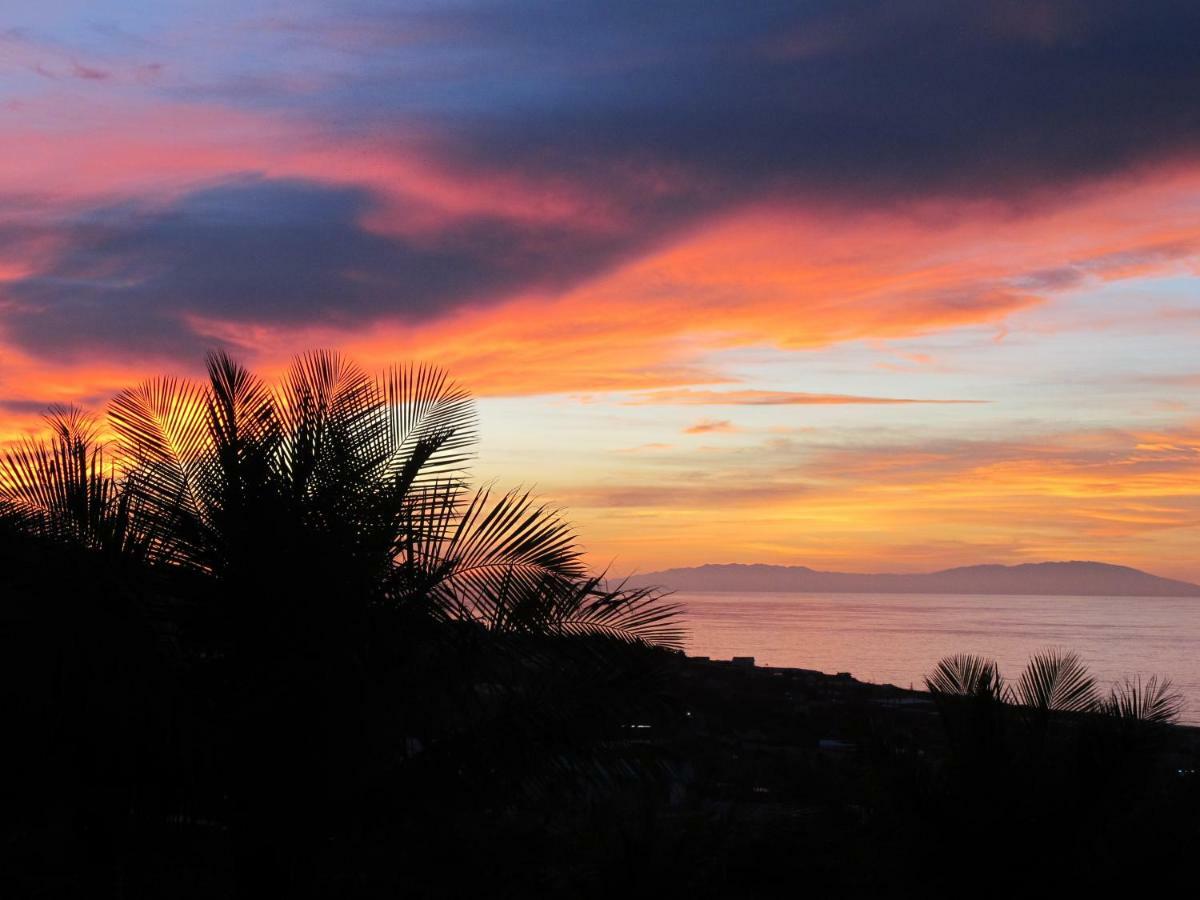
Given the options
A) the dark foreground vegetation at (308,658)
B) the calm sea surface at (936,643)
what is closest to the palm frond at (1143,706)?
the dark foreground vegetation at (308,658)

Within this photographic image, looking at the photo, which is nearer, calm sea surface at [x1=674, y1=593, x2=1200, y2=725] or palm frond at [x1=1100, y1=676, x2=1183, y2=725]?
palm frond at [x1=1100, y1=676, x2=1183, y2=725]

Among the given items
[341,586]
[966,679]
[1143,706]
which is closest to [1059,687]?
[1143,706]

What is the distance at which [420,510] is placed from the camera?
333 inches

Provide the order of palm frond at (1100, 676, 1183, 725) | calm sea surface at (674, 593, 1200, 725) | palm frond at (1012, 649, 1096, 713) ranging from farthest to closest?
calm sea surface at (674, 593, 1200, 725) → palm frond at (1012, 649, 1096, 713) → palm frond at (1100, 676, 1183, 725)

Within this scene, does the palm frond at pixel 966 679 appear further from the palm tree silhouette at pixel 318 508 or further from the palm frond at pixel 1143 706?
the palm tree silhouette at pixel 318 508

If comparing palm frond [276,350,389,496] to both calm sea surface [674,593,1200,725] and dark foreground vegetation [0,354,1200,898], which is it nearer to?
dark foreground vegetation [0,354,1200,898]

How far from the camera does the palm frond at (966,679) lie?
441 inches

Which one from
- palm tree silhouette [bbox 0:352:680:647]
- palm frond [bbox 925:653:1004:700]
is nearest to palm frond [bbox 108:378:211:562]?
palm tree silhouette [bbox 0:352:680:647]

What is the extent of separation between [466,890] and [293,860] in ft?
14.5

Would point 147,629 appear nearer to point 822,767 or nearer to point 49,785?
point 49,785

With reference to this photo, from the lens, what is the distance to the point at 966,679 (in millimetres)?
11305

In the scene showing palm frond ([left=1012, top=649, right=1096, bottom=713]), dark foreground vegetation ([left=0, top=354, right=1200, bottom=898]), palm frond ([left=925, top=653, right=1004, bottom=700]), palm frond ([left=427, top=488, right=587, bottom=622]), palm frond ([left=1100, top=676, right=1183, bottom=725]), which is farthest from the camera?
palm frond ([left=1012, top=649, right=1096, bottom=713])

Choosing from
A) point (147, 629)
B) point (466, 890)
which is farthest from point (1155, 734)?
point (147, 629)

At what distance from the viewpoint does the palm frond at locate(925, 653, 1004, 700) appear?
11195 millimetres
